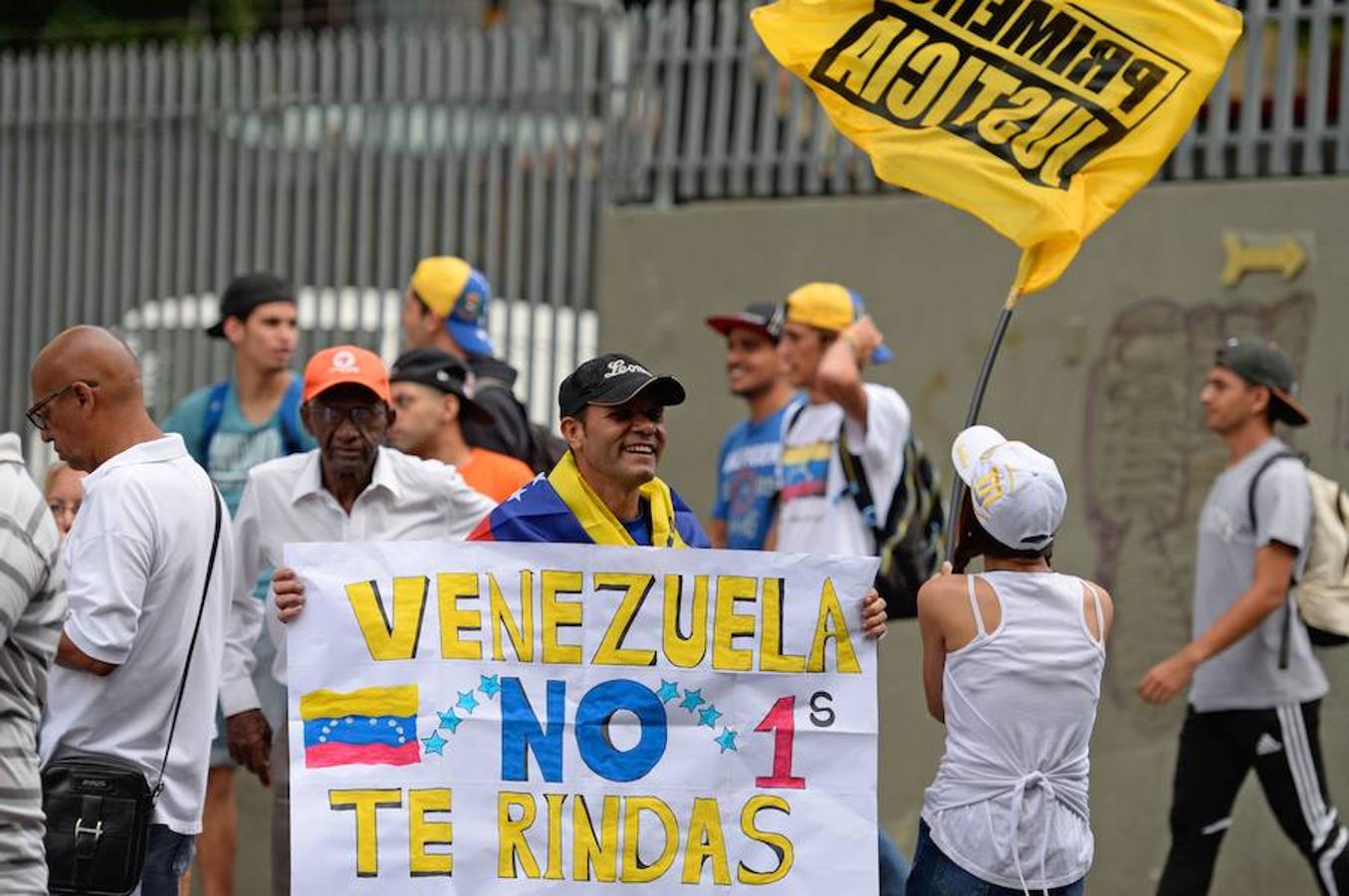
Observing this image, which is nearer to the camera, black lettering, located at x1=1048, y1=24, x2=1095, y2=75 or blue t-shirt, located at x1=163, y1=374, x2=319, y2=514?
black lettering, located at x1=1048, y1=24, x2=1095, y2=75

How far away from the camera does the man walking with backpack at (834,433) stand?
7863mm

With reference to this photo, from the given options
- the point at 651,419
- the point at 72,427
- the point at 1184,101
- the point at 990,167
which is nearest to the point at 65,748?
the point at 72,427

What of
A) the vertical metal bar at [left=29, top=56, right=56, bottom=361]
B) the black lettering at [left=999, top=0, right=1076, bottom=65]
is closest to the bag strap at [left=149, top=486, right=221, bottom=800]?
the black lettering at [left=999, top=0, right=1076, bottom=65]

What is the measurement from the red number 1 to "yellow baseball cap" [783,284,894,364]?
9.05 feet

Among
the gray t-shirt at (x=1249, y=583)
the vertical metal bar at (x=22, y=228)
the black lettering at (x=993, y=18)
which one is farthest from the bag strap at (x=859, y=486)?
the vertical metal bar at (x=22, y=228)

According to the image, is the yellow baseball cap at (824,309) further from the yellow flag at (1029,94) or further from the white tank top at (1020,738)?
the white tank top at (1020,738)

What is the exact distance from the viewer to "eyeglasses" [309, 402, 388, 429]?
6.67 meters

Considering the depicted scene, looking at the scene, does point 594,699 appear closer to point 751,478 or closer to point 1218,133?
point 751,478

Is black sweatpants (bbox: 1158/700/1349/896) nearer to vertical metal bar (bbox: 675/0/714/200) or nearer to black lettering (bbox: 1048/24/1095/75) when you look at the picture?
black lettering (bbox: 1048/24/1095/75)

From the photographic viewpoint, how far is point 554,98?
10.3m

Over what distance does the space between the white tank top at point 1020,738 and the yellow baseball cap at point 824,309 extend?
9.64 feet

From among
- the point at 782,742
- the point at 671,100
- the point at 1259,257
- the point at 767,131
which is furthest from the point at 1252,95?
the point at 782,742

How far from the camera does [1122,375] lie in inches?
359

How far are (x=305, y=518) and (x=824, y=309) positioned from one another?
237cm
